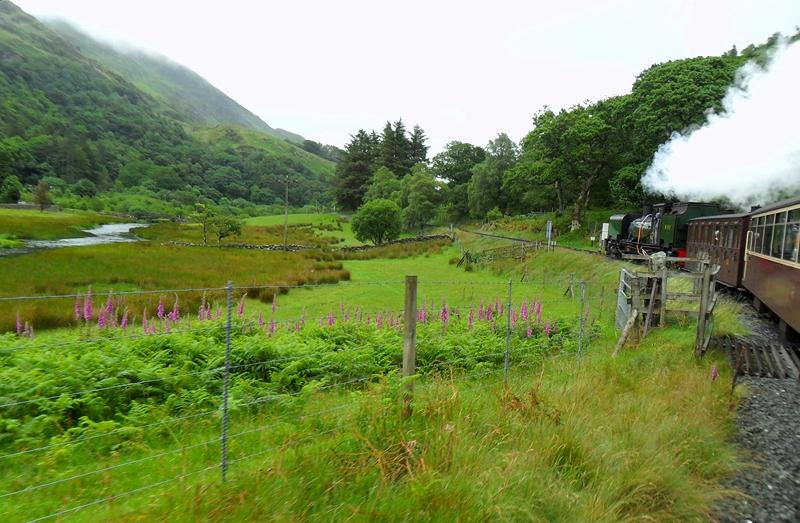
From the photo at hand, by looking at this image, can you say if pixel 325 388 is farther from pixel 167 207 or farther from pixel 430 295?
pixel 167 207

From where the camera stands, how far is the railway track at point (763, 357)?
714 centimetres

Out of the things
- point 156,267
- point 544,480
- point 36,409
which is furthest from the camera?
point 156,267

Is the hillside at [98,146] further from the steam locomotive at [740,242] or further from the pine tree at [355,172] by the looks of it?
the steam locomotive at [740,242]

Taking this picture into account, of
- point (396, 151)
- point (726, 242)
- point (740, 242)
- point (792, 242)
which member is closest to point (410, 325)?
point (792, 242)

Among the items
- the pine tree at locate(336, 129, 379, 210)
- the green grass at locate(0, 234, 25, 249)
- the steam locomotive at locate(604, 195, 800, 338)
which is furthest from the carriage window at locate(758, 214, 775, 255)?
the pine tree at locate(336, 129, 379, 210)

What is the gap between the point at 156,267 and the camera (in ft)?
72.6

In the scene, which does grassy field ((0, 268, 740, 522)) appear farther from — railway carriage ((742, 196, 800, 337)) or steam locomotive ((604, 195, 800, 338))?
steam locomotive ((604, 195, 800, 338))

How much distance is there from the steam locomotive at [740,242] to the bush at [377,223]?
26.8 metres

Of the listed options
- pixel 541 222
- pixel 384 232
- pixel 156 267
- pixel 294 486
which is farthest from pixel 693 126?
pixel 294 486

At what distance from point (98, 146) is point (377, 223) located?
115773 millimetres

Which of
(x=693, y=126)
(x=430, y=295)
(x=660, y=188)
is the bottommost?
(x=430, y=295)

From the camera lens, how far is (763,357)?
25.9 ft

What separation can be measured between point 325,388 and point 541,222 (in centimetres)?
4040

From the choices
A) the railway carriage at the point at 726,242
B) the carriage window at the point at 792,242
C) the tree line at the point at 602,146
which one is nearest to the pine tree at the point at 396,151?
the tree line at the point at 602,146
